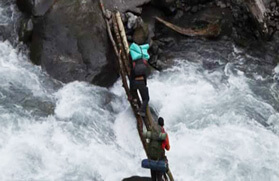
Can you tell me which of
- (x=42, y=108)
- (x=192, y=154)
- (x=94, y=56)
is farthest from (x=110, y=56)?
(x=192, y=154)

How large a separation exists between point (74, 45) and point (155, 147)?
449cm

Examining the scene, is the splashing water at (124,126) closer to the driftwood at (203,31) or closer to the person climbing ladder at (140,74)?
the person climbing ladder at (140,74)

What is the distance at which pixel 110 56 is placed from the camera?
469 inches

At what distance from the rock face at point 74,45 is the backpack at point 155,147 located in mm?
3543

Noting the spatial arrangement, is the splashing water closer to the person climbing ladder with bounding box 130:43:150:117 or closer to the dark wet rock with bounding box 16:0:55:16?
the person climbing ladder with bounding box 130:43:150:117

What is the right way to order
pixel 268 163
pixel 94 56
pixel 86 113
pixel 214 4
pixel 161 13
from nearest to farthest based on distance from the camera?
pixel 268 163 < pixel 86 113 < pixel 94 56 < pixel 161 13 < pixel 214 4

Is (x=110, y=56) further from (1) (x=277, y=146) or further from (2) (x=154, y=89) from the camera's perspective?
(1) (x=277, y=146)

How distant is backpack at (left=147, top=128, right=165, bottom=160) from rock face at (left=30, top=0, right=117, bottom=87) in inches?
139

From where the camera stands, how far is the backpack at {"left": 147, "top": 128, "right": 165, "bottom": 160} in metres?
8.65

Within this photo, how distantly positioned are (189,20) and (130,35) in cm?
301

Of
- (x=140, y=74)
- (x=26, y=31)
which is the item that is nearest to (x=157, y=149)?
(x=140, y=74)

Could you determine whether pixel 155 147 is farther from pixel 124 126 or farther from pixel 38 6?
pixel 38 6

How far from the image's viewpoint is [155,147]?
344 inches

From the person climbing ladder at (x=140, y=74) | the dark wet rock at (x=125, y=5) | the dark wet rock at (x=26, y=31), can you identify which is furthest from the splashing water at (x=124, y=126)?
the dark wet rock at (x=125, y=5)
